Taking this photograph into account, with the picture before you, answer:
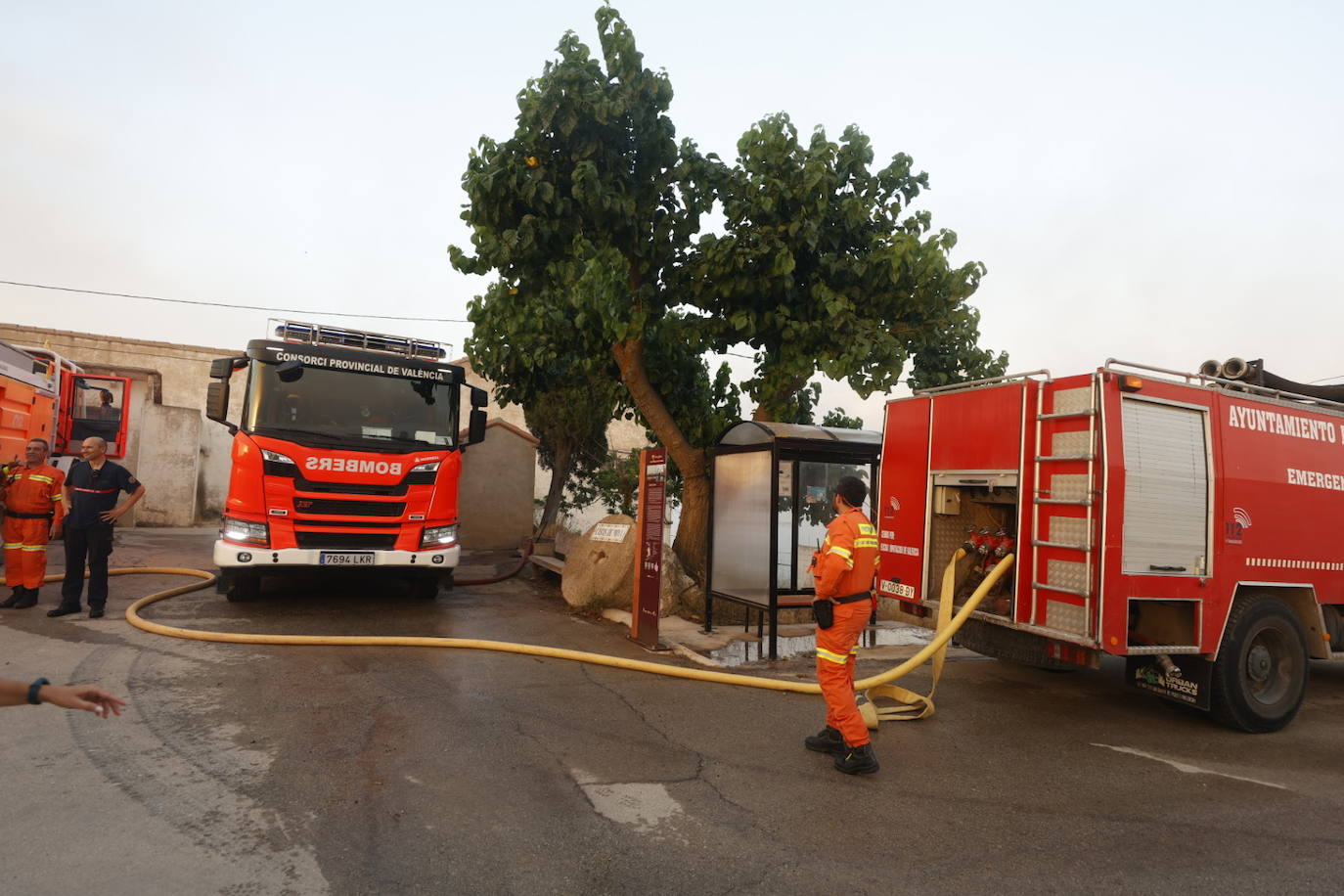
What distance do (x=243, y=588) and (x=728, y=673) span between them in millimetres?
5903

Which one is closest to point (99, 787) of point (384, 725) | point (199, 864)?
point (199, 864)

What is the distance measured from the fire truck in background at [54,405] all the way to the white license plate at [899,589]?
27.0 ft

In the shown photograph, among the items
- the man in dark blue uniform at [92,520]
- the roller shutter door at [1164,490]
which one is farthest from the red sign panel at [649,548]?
the man in dark blue uniform at [92,520]

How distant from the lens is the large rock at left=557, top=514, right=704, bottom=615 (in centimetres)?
1020

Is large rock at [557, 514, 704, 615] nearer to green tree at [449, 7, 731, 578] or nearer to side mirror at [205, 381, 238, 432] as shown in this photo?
green tree at [449, 7, 731, 578]

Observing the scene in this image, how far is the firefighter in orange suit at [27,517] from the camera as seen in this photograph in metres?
8.36

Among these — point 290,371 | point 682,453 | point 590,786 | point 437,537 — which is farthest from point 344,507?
point 590,786

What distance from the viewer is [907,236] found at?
9336 millimetres

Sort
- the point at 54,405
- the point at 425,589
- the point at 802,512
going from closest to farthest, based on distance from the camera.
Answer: the point at 802,512, the point at 425,589, the point at 54,405

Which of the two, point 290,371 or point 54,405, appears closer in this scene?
point 290,371

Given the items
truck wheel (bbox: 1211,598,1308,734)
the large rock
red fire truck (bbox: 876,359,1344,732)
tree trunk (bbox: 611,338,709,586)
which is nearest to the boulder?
the large rock

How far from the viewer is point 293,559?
27.8 feet

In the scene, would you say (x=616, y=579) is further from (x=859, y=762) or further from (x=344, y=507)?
(x=859, y=762)

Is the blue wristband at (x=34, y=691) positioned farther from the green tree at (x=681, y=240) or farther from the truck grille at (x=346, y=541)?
the green tree at (x=681, y=240)
